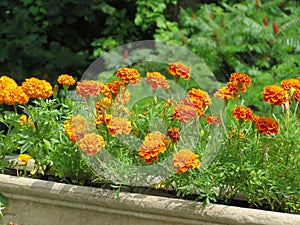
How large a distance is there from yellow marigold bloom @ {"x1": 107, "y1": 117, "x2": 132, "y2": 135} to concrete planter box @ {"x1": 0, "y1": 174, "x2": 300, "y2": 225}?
8.6 inches

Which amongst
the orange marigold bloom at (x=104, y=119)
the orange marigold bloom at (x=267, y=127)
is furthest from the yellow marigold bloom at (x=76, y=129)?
the orange marigold bloom at (x=267, y=127)

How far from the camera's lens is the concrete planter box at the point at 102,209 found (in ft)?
6.82

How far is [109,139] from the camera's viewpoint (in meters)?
2.32

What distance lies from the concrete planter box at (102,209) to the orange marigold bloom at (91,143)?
0.58 ft

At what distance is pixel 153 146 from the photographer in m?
2.14

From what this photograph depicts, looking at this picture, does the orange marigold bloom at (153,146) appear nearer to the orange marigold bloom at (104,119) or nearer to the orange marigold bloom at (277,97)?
the orange marigold bloom at (104,119)

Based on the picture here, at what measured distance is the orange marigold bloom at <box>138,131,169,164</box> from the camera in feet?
7.01

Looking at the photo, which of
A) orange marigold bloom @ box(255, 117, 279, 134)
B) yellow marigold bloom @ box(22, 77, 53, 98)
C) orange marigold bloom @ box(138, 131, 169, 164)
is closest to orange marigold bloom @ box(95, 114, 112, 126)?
orange marigold bloom @ box(138, 131, 169, 164)

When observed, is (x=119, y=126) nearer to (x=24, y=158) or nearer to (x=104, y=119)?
(x=104, y=119)

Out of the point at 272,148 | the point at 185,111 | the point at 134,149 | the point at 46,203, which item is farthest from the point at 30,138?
the point at 272,148

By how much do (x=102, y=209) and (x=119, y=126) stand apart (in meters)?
0.31

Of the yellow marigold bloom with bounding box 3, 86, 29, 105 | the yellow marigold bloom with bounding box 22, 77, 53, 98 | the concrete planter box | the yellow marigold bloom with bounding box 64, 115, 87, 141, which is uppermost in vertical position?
the yellow marigold bloom with bounding box 22, 77, 53, 98

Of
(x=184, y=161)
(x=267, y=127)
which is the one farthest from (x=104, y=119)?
(x=267, y=127)

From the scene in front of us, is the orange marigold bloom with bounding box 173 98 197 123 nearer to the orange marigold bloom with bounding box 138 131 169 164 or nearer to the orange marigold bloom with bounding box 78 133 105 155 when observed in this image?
the orange marigold bloom with bounding box 138 131 169 164
